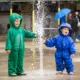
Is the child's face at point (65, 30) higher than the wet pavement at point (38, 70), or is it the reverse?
the child's face at point (65, 30)

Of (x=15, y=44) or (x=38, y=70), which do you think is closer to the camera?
(x=15, y=44)

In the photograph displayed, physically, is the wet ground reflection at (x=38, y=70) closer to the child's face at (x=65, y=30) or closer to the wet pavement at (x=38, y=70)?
the wet pavement at (x=38, y=70)

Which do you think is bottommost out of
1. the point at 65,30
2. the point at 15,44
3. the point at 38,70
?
the point at 38,70

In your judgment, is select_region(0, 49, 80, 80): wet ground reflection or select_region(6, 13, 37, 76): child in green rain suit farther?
select_region(6, 13, 37, 76): child in green rain suit

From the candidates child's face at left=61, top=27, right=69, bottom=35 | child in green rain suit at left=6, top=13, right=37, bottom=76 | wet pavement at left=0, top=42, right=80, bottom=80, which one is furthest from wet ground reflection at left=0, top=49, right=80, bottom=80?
child's face at left=61, top=27, right=69, bottom=35

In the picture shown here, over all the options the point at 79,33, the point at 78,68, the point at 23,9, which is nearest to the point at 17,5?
the point at 23,9

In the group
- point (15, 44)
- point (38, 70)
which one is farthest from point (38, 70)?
point (15, 44)

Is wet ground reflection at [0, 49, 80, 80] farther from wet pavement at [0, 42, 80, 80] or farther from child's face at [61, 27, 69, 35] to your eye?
child's face at [61, 27, 69, 35]

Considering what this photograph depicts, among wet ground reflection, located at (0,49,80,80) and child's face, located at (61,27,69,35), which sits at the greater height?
child's face, located at (61,27,69,35)

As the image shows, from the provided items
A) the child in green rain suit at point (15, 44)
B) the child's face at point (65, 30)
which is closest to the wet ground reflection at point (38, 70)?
the child in green rain suit at point (15, 44)

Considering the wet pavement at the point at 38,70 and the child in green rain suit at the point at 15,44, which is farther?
the child in green rain suit at the point at 15,44

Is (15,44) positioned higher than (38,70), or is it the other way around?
(15,44)

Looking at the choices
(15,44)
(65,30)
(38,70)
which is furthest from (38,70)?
(65,30)

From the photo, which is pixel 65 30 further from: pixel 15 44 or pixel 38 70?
pixel 38 70
